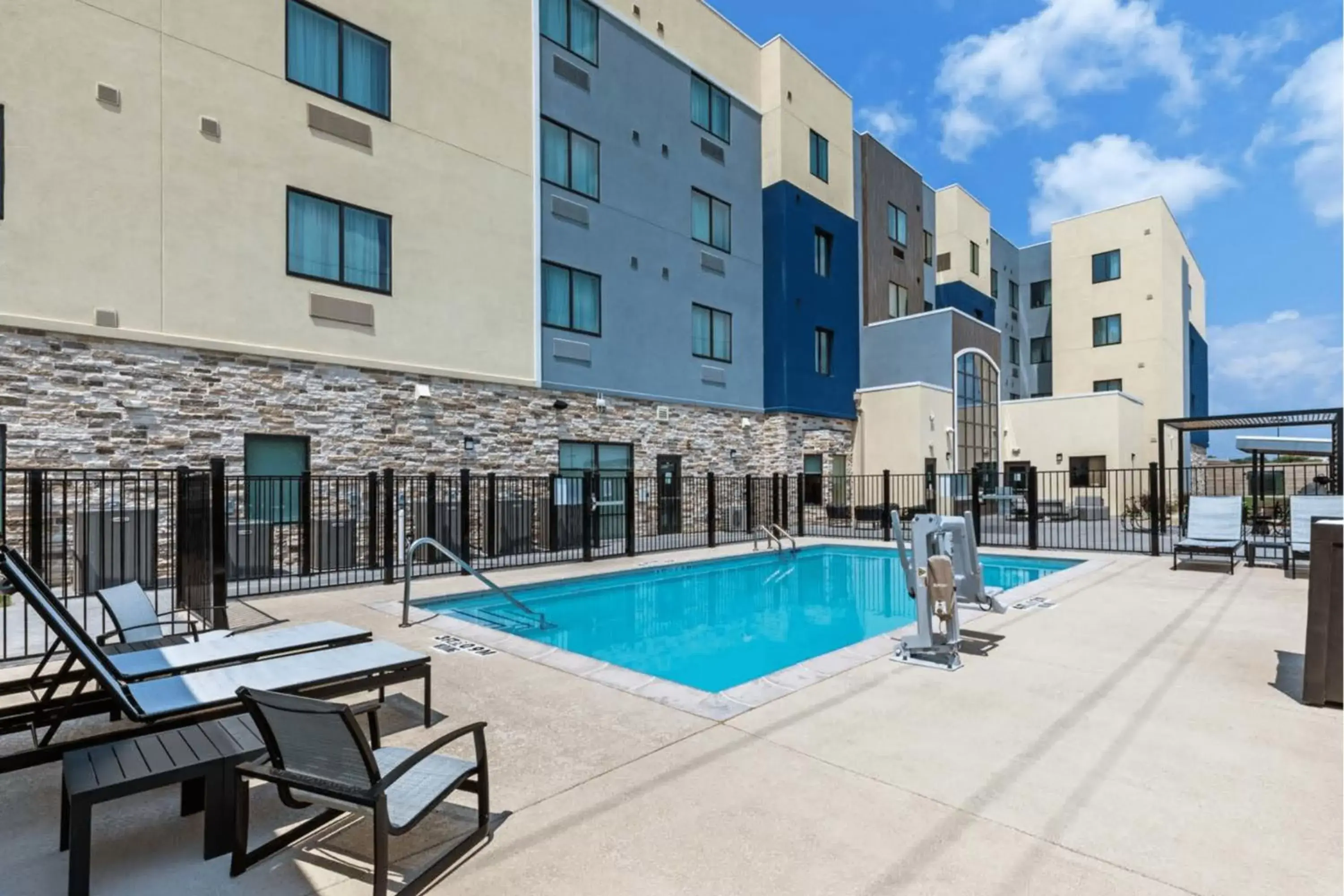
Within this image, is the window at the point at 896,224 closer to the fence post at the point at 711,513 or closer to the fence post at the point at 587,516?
the fence post at the point at 711,513

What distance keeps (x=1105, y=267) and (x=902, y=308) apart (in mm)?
12130

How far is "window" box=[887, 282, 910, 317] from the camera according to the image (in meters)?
25.5

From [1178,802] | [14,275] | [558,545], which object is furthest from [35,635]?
[1178,802]

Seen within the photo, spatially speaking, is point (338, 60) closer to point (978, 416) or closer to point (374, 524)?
point (374, 524)

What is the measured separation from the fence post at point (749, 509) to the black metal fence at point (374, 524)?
3.5 inches

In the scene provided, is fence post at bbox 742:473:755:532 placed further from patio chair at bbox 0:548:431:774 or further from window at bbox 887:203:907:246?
window at bbox 887:203:907:246

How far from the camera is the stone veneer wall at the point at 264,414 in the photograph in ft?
31.2

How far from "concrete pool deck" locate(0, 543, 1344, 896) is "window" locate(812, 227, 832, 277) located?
1817 cm

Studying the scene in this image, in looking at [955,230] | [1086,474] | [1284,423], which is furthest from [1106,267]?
[1284,423]

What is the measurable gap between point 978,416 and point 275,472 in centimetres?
2244

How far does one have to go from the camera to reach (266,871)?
2.79 metres

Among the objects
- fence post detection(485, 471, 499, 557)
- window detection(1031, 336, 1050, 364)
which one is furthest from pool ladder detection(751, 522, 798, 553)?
window detection(1031, 336, 1050, 364)

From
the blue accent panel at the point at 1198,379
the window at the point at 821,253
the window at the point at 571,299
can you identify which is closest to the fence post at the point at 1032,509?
the window at the point at 571,299

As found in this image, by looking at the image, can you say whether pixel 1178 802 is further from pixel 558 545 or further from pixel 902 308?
pixel 902 308
